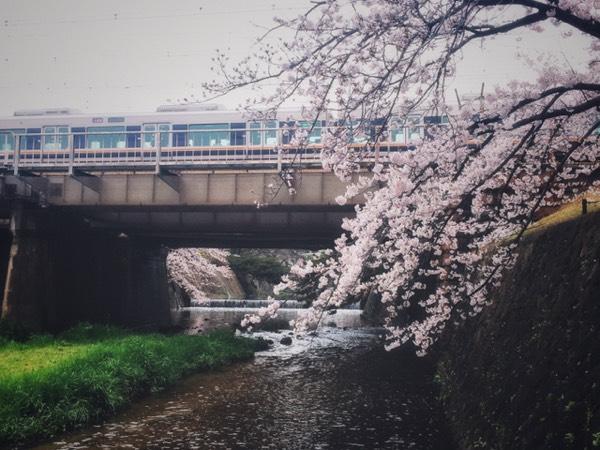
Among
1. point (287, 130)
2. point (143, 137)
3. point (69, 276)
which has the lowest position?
point (69, 276)

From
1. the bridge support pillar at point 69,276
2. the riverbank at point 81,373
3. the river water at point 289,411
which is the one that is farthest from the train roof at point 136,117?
the river water at point 289,411

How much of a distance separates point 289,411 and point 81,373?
495 centimetres

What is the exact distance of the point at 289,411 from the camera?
438 inches

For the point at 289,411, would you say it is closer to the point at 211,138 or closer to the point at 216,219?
the point at 216,219

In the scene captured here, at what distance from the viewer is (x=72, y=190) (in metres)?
19.6

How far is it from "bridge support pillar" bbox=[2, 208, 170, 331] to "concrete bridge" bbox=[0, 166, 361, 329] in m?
0.04

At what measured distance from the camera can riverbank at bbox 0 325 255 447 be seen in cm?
931

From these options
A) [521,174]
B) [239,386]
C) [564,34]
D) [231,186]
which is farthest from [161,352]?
[564,34]

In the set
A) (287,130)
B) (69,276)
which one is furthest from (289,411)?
(69,276)

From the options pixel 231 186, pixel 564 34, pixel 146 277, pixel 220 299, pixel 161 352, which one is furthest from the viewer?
pixel 220 299

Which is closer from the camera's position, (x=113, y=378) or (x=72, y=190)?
(x=113, y=378)

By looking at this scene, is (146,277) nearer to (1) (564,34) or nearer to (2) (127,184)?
(2) (127,184)

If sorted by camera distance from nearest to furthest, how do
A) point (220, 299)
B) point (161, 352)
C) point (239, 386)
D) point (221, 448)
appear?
point (221, 448) < point (239, 386) < point (161, 352) < point (220, 299)

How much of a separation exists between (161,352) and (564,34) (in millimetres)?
13878
